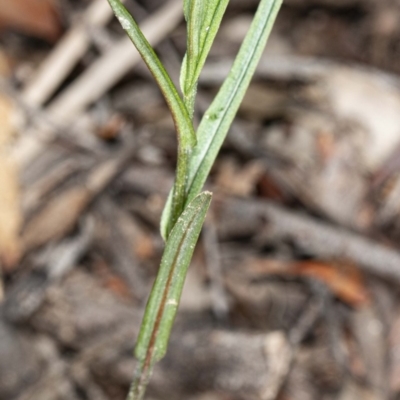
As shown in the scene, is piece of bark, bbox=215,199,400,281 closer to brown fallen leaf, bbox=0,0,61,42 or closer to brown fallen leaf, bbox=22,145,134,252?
brown fallen leaf, bbox=22,145,134,252

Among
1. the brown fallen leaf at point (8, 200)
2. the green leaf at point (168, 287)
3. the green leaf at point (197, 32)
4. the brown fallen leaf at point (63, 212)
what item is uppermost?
the green leaf at point (197, 32)

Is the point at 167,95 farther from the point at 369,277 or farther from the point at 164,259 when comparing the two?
the point at 369,277

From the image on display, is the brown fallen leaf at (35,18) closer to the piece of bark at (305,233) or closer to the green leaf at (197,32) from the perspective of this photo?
the piece of bark at (305,233)

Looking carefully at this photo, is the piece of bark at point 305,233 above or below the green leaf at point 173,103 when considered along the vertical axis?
below

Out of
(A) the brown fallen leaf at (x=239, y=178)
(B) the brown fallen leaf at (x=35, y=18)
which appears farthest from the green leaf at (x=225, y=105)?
(B) the brown fallen leaf at (x=35, y=18)

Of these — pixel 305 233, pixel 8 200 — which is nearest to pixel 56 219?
pixel 8 200

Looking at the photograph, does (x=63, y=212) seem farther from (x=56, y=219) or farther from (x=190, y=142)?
(x=190, y=142)

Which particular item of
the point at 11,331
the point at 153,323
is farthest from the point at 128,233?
the point at 153,323

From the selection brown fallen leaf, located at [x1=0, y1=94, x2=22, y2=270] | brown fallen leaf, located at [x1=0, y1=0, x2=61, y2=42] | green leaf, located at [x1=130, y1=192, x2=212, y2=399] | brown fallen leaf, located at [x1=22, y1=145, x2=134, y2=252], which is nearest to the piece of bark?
brown fallen leaf, located at [x1=22, y1=145, x2=134, y2=252]
